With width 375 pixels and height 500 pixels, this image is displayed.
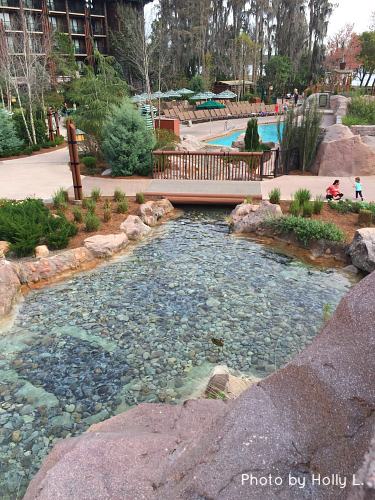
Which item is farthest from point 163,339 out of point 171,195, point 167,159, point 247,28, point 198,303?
point 247,28

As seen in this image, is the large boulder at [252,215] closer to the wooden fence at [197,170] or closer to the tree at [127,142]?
the wooden fence at [197,170]

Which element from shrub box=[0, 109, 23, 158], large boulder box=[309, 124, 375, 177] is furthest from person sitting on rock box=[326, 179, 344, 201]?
shrub box=[0, 109, 23, 158]

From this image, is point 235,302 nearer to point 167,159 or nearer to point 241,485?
point 241,485

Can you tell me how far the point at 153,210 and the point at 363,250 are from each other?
550 centimetres

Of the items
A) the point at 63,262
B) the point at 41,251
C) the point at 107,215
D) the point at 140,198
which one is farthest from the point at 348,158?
the point at 41,251

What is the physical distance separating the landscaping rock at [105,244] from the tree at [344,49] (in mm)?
50908

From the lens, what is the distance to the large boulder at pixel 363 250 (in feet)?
25.5

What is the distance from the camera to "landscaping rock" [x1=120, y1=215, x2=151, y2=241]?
31.7 feet

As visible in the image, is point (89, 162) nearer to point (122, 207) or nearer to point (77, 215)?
point (122, 207)

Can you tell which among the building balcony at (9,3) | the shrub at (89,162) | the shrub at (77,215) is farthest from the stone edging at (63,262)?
the building balcony at (9,3)

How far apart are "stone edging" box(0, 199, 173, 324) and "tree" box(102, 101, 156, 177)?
4.36m

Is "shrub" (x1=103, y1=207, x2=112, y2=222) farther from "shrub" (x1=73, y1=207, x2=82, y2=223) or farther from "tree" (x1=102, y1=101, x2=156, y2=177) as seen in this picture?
"tree" (x1=102, y1=101, x2=156, y2=177)

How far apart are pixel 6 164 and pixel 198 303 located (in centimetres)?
1366

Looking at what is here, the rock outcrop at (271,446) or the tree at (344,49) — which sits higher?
the tree at (344,49)
